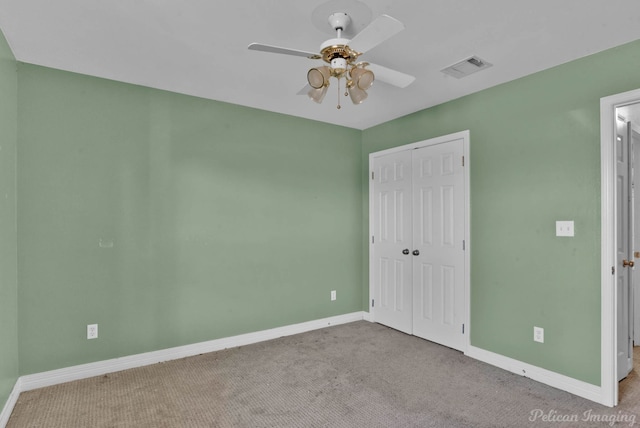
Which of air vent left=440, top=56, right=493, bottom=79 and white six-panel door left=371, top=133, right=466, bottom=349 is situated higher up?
air vent left=440, top=56, right=493, bottom=79

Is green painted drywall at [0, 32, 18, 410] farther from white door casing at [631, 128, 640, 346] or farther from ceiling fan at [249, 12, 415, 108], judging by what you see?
white door casing at [631, 128, 640, 346]

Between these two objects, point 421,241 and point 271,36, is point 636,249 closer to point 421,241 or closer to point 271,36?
point 421,241

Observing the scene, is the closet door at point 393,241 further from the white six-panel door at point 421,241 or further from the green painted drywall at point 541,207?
the green painted drywall at point 541,207

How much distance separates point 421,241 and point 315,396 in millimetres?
1972

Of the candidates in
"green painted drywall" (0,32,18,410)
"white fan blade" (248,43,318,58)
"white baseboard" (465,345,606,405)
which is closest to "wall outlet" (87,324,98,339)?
"green painted drywall" (0,32,18,410)

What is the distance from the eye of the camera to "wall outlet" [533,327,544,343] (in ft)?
9.25

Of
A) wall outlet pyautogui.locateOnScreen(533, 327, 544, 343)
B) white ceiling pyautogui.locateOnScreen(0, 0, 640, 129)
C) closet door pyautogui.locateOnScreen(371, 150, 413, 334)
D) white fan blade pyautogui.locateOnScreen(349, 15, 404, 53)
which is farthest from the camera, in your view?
closet door pyautogui.locateOnScreen(371, 150, 413, 334)

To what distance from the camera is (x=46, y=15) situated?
2078 mm

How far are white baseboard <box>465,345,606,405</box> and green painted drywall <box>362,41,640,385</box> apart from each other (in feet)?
0.14

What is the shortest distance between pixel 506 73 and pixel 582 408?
8.40ft

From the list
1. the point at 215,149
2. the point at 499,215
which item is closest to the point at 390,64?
the point at 499,215

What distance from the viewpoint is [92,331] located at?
9.52 feet

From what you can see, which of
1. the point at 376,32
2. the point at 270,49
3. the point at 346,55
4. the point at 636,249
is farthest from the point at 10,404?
the point at 636,249

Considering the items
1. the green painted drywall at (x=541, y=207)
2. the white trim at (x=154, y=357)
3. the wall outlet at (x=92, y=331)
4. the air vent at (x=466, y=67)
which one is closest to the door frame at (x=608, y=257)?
the green painted drywall at (x=541, y=207)
